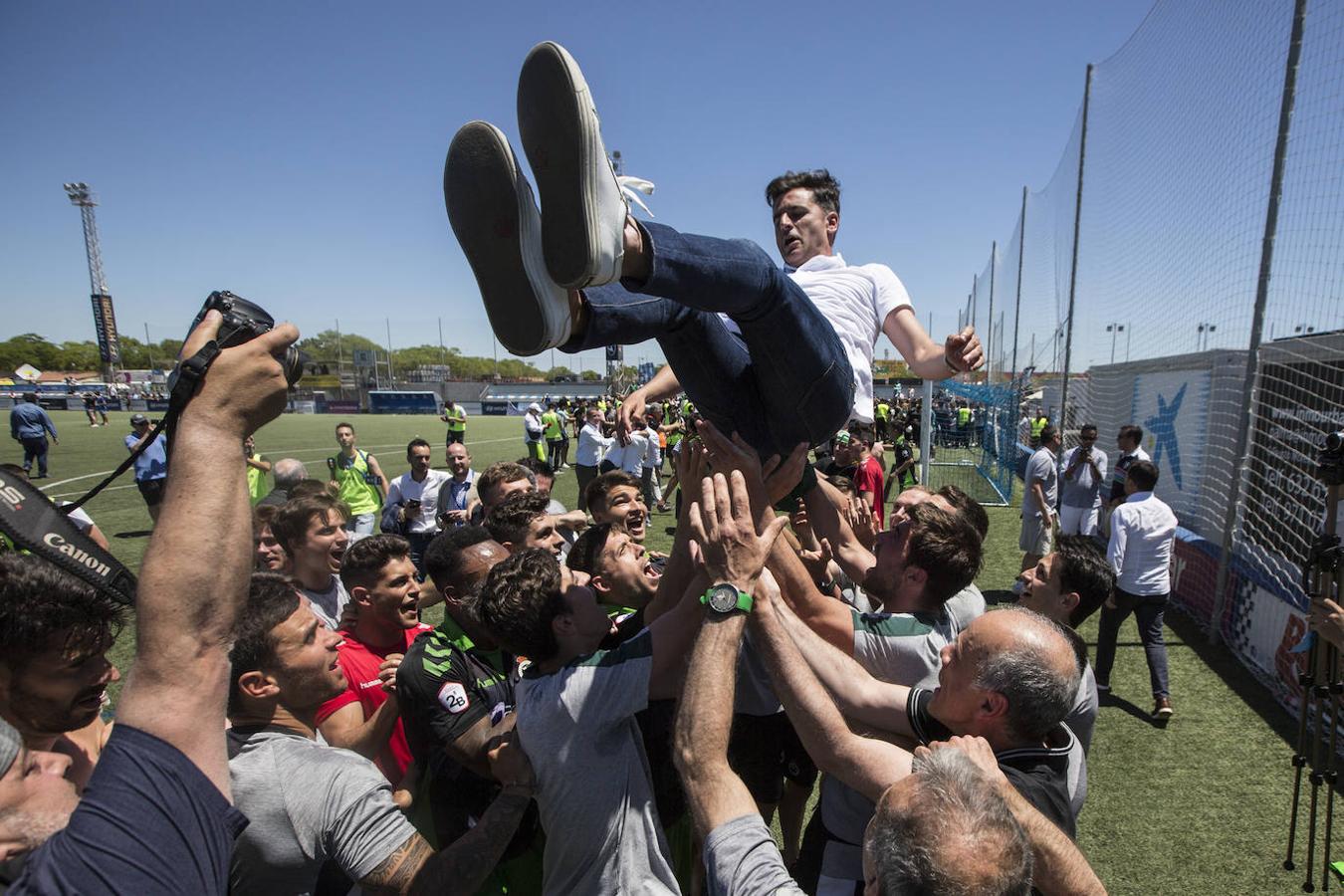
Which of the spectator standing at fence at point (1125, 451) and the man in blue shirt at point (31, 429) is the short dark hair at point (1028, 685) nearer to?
the spectator standing at fence at point (1125, 451)

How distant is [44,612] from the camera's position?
1.67 meters

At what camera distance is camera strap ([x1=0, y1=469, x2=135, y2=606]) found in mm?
1317

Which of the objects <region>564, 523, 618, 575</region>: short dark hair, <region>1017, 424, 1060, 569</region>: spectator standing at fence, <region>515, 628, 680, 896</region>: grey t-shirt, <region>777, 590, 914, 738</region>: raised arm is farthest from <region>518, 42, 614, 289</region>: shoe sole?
<region>1017, 424, 1060, 569</region>: spectator standing at fence

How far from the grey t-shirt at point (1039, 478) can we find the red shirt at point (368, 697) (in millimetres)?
6943

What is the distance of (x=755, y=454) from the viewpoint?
7.03 feet

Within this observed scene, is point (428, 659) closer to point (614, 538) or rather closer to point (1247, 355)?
point (614, 538)

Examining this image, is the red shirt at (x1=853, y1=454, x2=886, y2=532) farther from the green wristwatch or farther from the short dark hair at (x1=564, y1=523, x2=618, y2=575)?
the green wristwatch

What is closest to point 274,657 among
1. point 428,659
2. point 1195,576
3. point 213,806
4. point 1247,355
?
point 428,659

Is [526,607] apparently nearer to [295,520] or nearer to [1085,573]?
[295,520]

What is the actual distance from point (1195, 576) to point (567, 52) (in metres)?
8.09

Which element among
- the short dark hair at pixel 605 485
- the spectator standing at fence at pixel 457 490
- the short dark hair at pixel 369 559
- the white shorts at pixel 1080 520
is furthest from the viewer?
the white shorts at pixel 1080 520

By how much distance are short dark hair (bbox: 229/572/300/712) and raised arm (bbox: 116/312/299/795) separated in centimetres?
84

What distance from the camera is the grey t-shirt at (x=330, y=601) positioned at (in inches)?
149

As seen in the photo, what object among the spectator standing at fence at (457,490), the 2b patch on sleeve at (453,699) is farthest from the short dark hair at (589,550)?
the spectator standing at fence at (457,490)
